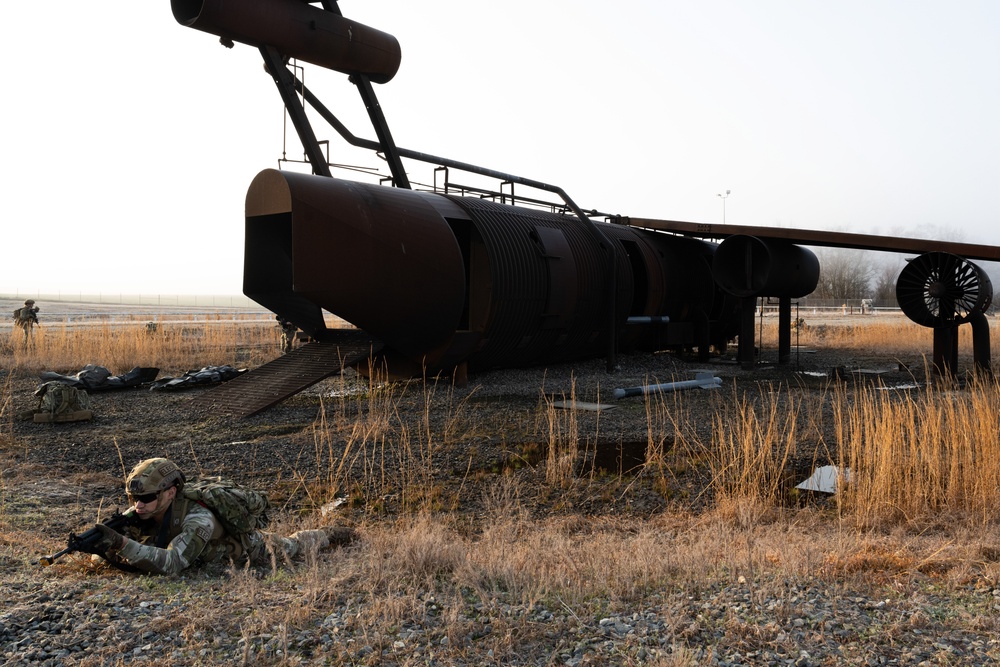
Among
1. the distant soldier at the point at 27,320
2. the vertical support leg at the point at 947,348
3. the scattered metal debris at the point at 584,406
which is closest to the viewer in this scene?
the scattered metal debris at the point at 584,406

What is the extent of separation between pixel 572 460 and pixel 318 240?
3894mm

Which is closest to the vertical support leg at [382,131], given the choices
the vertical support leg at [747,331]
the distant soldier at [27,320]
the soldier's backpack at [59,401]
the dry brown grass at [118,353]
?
the soldier's backpack at [59,401]

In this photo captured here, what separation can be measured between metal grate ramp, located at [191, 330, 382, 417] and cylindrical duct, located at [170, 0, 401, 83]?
4017mm

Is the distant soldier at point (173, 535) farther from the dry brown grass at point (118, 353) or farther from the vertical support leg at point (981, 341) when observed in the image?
the vertical support leg at point (981, 341)

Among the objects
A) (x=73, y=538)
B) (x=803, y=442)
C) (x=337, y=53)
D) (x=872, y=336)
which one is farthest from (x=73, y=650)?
(x=872, y=336)

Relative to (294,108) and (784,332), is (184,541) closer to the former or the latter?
(294,108)

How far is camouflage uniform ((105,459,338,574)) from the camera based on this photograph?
13.3 ft

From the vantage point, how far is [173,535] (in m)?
4.28

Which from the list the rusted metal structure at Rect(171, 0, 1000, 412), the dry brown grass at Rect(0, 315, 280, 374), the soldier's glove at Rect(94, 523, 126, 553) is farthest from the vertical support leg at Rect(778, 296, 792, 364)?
the soldier's glove at Rect(94, 523, 126, 553)

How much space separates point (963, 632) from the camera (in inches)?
135

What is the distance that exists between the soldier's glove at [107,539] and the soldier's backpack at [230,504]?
480 millimetres

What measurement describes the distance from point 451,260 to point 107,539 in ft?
21.1

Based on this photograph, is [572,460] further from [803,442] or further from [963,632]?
[963,632]

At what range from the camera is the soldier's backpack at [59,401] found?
30.0 feet
